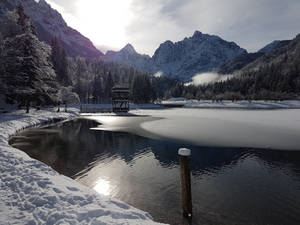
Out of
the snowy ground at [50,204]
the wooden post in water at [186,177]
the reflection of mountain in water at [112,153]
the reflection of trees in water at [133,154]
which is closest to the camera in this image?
the snowy ground at [50,204]

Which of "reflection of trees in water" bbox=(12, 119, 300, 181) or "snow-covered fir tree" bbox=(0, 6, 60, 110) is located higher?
"snow-covered fir tree" bbox=(0, 6, 60, 110)

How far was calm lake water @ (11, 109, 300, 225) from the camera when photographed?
7500 mm

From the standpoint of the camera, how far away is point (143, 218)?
5938 millimetres

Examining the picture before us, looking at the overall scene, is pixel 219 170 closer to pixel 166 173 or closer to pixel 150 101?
pixel 166 173

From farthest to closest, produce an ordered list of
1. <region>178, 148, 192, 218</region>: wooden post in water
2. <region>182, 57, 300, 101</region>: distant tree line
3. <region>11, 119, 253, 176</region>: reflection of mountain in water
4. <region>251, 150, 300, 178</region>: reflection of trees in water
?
1. <region>182, 57, 300, 101</region>: distant tree line
2. <region>11, 119, 253, 176</region>: reflection of mountain in water
3. <region>251, 150, 300, 178</region>: reflection of trees in water
4. <region>178, 148, 192, 218</region>: wooden post in water

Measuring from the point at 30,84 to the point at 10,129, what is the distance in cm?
1334

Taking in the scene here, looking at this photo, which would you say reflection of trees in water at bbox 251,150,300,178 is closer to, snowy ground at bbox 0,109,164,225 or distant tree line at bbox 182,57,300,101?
snowy ground at bbox 0,109,164,225

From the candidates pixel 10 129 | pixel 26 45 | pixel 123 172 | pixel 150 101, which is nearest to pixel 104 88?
pixel 150 101

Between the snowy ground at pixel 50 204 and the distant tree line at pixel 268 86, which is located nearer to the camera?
the snowy ground at pixel 50 204

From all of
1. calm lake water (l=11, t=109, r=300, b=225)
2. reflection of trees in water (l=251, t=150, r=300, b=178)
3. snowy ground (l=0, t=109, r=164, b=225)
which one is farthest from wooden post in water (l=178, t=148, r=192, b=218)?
reflection of trees in water (l=251, t=150, r=300, b=178)

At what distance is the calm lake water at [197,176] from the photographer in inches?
295

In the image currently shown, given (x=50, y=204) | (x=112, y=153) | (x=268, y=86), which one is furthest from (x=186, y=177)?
(x=268, y=86)

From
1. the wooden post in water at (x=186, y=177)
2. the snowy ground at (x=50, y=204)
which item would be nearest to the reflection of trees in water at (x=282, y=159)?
the wooden post in water at (x=186, y=177)

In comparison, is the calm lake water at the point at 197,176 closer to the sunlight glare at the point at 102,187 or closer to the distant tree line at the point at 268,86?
the sunlight glare at the point at 102,187
